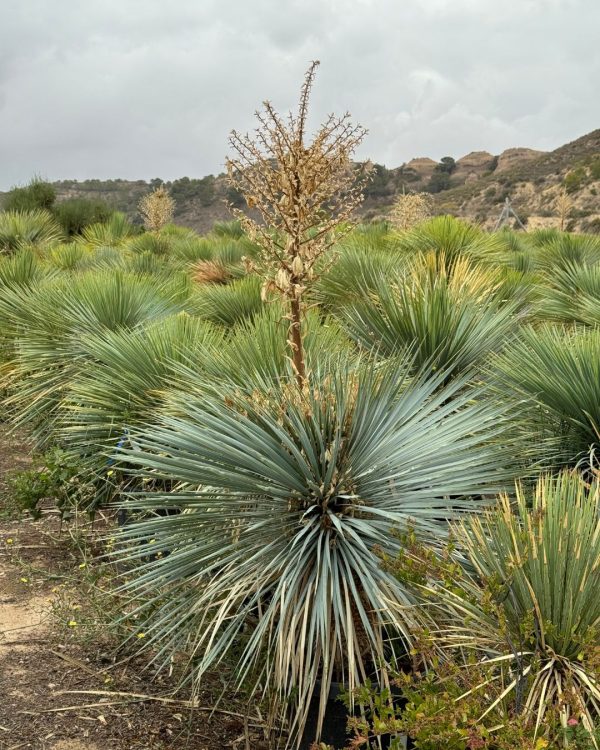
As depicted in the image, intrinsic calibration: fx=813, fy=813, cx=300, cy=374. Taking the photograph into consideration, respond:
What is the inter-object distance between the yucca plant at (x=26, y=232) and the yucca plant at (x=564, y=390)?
10.8 meters

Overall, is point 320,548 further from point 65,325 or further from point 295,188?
point 65,325

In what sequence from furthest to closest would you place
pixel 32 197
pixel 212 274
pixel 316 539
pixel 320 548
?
pixel 32 197, pixel 212 274, pixel 316 539, pixel 320 548

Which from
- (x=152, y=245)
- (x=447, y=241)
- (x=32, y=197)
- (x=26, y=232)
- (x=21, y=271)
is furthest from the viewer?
(x=32, y=197)

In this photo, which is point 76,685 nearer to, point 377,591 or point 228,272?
point 377,591

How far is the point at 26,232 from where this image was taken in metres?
15.0

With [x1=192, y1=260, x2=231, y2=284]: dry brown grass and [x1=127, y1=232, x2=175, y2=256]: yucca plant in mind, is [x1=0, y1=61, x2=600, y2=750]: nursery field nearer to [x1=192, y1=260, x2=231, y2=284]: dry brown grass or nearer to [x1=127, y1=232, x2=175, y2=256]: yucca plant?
[x1=192, y1=260, x2=231, y2=284]: dry brown grass

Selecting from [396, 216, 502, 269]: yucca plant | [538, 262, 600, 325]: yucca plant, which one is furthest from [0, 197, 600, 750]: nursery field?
[396, 216, 502, 269]: yucca plant

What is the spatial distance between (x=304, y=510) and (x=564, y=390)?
1.48 metres

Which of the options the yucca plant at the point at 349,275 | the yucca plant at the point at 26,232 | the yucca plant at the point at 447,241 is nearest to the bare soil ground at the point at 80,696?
the yucca plant at the point at 349,275

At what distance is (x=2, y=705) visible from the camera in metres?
3.22

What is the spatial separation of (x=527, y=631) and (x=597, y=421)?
5.86ft

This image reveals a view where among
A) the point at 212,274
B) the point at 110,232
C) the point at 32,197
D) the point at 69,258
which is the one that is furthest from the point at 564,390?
the point at 32,197

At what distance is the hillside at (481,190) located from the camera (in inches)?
1491

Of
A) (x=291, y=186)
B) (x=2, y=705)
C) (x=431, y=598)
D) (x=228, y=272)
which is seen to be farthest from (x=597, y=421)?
(x=228, y=272)
